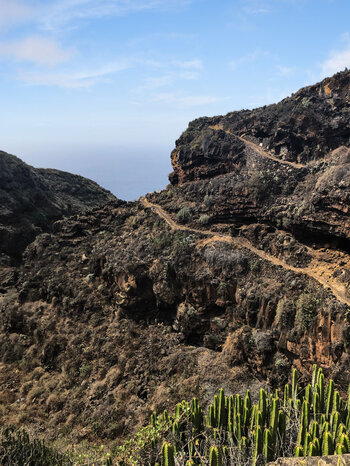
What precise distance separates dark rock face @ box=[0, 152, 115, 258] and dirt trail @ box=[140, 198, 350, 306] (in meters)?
28.4

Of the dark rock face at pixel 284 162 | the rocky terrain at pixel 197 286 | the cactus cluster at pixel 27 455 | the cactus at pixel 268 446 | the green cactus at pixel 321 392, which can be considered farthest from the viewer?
the dark rock face at pixel 284 162

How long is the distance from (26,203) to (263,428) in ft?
186

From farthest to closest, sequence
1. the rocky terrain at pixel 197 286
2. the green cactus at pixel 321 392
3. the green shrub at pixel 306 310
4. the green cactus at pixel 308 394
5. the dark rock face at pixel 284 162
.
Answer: the dark rock face at pixel 284 162
the rocky terrain at pixel 197 286
the green shrub at pixel 306 310
the green cactus at pixel 308 394
the green cactus at pixel 321 392

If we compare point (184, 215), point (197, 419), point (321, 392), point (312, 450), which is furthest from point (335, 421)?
point (184, 215)

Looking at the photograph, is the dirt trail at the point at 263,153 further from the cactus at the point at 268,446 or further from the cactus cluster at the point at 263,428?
the cactus at the point at 268,446

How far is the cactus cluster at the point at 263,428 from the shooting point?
39.6ft

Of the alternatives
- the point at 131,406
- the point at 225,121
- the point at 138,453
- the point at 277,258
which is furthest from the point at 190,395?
the point at 225,121

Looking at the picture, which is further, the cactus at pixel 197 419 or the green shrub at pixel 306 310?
the green shrub at pixel 306 310

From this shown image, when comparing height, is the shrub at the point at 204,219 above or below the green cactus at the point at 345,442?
above

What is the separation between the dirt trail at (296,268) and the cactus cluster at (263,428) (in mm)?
7945

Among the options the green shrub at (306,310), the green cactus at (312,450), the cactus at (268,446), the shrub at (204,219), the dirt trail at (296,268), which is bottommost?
the cactus at (268,446)

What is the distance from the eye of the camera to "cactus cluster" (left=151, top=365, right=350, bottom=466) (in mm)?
12076

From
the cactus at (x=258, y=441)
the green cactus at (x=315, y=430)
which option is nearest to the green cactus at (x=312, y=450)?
the green cactus at (x=315, y=430)

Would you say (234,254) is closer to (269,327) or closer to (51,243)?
(269,327)
